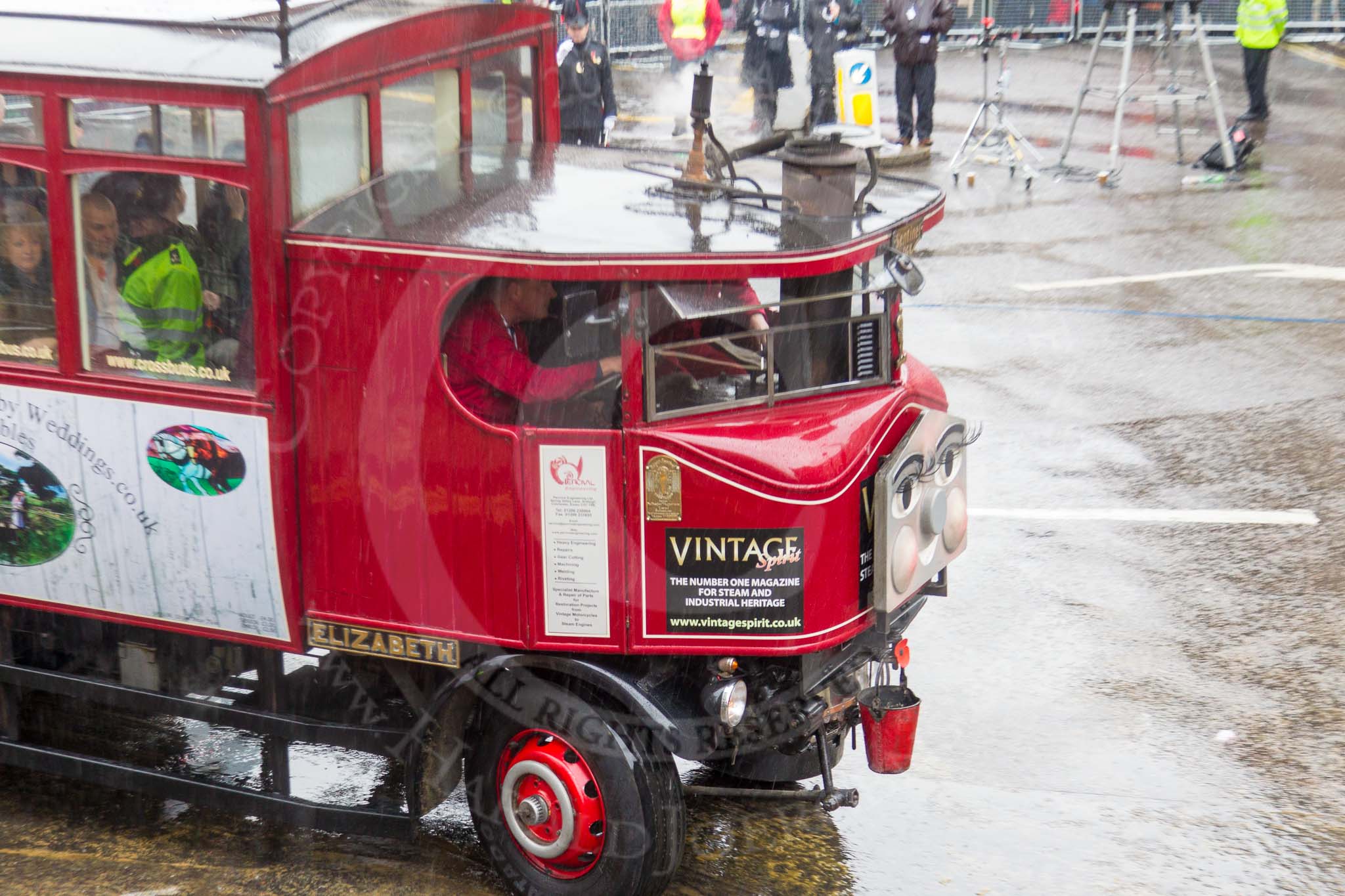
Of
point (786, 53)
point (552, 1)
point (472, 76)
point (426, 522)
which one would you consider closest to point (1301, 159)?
point (786, 53)

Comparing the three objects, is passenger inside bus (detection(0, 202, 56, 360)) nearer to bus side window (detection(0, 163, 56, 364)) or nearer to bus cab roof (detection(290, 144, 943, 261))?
bus side window (detection(0, 163, 56, 364))

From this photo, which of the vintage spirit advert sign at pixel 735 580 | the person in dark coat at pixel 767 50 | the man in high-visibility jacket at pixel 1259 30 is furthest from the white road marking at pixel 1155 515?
the person in dark coat at pixel 767 50

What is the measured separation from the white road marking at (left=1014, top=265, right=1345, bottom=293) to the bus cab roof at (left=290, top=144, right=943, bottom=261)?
777 cm

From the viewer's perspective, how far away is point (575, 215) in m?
4.94

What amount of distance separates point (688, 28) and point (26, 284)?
15.1 meters

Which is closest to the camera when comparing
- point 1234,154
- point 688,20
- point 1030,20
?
point 1234,154

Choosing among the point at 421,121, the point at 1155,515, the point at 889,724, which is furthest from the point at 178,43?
the point at 1155,515

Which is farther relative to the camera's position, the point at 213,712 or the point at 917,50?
the point at 917,50

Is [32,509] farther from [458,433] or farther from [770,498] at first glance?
[770,498]

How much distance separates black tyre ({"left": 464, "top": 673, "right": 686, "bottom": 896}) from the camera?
191 inches

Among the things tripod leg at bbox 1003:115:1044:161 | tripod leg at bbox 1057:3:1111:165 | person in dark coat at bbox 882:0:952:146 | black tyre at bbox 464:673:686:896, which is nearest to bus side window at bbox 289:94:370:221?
black tyre at bbox 464:673:686:896

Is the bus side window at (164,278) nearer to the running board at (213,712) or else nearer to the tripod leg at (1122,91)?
the running board at (213,712)

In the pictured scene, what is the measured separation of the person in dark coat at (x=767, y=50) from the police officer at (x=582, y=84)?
530cm

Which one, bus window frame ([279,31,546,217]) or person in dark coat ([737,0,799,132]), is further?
person in dark coat ([737,0,799,132])
